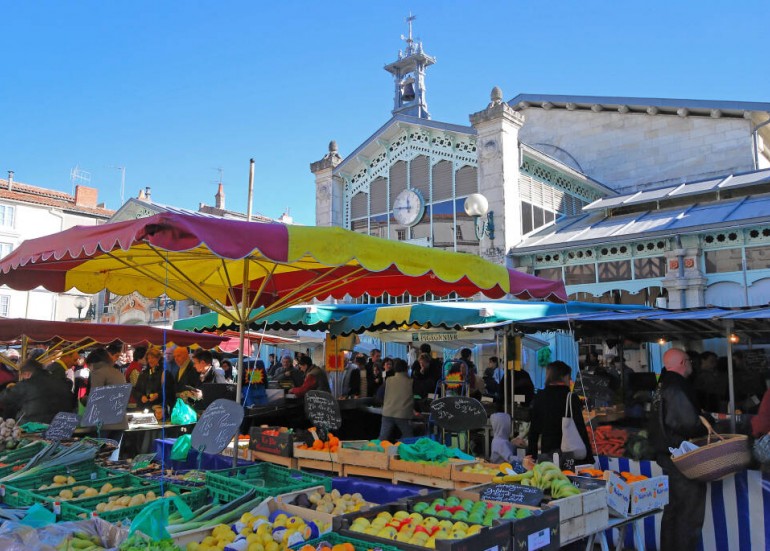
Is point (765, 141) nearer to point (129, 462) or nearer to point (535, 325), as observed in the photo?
point (535, 325)

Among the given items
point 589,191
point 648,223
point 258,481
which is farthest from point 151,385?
point 589,191

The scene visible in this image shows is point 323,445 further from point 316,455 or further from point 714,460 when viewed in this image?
point 714,460

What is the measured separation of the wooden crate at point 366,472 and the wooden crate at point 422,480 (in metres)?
0.11

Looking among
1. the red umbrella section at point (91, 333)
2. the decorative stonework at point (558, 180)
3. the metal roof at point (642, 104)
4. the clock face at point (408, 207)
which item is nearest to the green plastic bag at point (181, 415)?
the red umbrella section at point (91, 333)

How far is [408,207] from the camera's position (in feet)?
61.8

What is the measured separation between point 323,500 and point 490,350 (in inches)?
510

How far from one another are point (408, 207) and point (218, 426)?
1435 cm

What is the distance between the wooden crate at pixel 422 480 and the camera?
18.7ft

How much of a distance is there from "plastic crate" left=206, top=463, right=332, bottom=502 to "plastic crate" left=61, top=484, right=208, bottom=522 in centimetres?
13

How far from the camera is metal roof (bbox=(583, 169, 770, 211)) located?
15.4 metres

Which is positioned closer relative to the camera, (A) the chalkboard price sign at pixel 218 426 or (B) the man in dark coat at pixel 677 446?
(A) the chalkboard price sign at pixel 218 426

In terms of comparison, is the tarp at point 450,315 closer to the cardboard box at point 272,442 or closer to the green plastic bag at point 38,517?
the cardboard box at point 272,442

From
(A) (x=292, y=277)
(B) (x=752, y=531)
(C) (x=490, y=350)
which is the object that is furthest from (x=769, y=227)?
(A) (x=292, y=277)

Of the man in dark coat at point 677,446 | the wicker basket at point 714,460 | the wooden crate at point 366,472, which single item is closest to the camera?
the wicker basket at point 714,460
